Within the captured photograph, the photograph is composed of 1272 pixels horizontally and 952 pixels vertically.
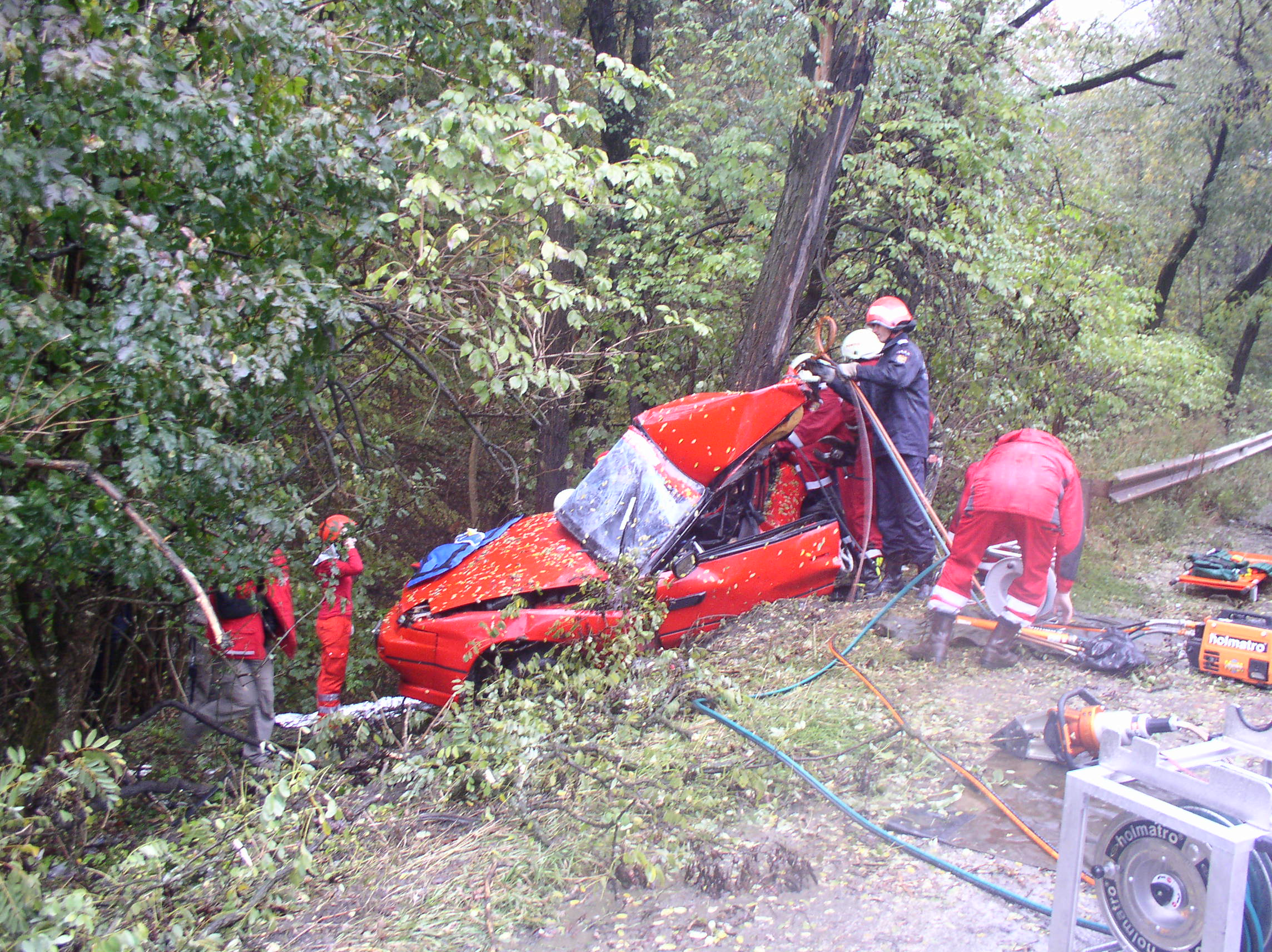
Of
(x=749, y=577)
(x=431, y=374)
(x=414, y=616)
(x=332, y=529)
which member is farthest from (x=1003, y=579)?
(x=332, y=529)

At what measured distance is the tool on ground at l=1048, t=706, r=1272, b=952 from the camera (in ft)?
5.77

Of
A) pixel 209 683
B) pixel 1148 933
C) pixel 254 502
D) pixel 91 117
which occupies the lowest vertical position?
pixel 209 683

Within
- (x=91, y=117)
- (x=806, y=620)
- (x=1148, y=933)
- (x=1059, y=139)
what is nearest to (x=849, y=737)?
(x=806, y=620)

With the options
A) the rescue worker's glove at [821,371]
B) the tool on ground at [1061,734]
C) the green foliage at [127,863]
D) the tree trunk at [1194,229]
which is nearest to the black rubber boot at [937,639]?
the tool on ground at [1061,734]

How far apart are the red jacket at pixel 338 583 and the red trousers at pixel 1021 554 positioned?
350 centimetres

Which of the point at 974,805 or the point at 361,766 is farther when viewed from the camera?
the point at 361,766

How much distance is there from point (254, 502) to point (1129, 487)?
27.0 ft

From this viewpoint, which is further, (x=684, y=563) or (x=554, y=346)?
(x=554, y=346)

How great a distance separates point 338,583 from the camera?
18.7ft

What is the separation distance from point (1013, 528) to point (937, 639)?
0.75 m

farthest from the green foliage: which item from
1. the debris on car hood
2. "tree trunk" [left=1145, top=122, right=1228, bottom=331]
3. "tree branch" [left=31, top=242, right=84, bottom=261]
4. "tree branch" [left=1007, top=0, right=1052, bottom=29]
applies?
"tree trunk" [left=1145, top=122, right=1228, bottom=331]

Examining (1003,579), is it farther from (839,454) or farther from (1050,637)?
(839,454)

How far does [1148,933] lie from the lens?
6.61ft

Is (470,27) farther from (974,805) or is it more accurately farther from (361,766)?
(974,805)
